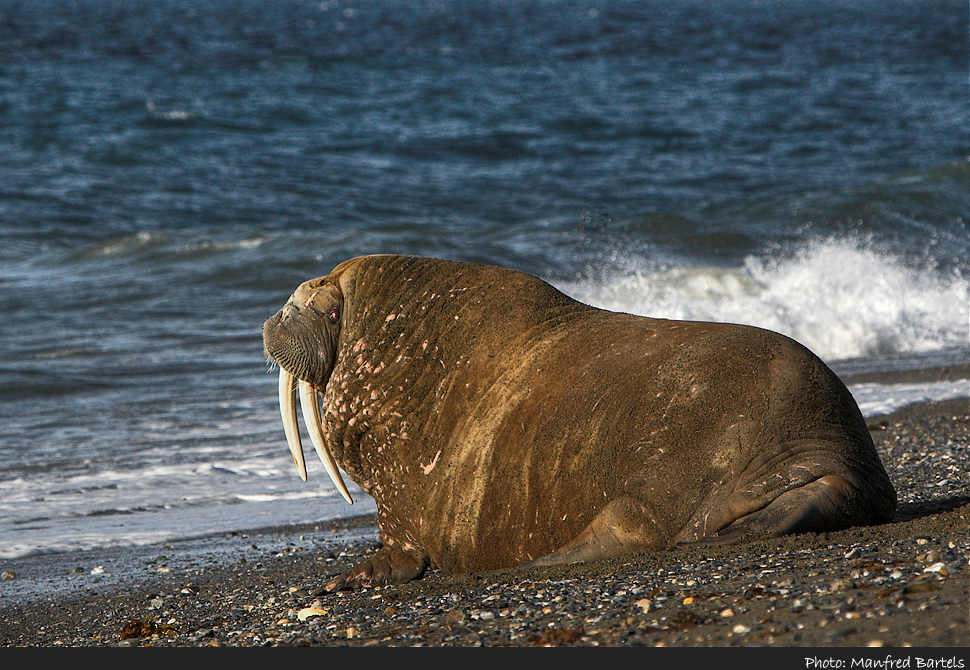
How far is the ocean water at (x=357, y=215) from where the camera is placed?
24.5 ft

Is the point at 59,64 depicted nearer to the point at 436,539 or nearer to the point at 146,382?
the point at 146,382

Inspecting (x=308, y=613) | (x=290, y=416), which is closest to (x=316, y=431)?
(x=290, y=416)

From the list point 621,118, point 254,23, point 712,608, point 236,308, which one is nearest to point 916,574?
point 712,608

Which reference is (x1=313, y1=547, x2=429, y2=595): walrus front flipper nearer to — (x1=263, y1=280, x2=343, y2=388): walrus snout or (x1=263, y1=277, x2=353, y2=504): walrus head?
(x1=263, y1=277, x2=353, y2=504): walrus head

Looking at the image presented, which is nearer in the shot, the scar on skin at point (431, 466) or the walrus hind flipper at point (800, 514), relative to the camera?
the walrus hind flipper at point (800, 514)

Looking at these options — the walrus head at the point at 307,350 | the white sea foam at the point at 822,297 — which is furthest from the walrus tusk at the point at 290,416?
the white sea foam at the point at 822,297

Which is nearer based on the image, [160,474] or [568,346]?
[568,346]

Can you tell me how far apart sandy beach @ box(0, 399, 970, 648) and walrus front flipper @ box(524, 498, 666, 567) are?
67 millimetres

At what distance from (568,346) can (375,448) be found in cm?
85

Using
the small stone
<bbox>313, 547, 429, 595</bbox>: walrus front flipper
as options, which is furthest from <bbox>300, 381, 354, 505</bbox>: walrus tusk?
the small stone

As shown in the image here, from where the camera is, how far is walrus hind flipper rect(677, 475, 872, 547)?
366 cm

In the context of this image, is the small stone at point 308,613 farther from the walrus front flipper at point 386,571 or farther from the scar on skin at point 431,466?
the scar on skin at point 431,466

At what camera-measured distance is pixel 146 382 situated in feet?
29.7
